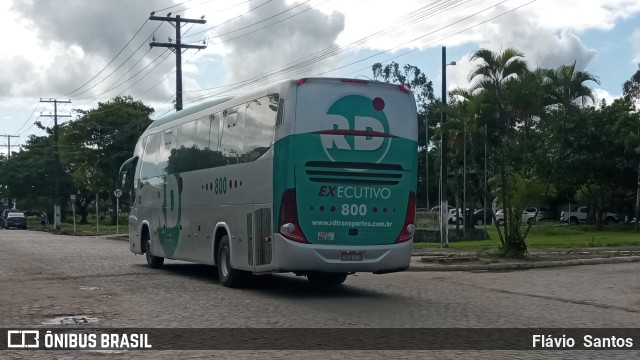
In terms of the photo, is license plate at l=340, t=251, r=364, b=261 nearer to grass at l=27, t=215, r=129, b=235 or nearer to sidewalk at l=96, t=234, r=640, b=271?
sidewalk at l=96, t=234, r=640, b=271

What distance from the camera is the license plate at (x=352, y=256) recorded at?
550 inches

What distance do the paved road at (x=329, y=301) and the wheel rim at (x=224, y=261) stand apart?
0.41m

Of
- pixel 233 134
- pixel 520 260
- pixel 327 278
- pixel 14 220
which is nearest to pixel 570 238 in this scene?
pixel 520 260

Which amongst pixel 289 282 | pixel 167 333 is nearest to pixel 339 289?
pixel 289 282

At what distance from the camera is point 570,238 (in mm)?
35062

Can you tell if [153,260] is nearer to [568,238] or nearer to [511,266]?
[511,266]

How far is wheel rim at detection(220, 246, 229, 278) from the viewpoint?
1609cm

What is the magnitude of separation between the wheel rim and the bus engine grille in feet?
10.5

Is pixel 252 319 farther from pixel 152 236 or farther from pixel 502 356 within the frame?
pixel 152 236

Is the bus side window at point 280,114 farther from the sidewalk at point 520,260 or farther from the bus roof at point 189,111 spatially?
the sidewalk at point 520,260

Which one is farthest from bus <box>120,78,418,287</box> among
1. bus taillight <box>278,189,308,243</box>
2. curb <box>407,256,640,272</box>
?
curb <box>407,256,640,272</box>

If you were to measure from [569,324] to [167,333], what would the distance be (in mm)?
5537
